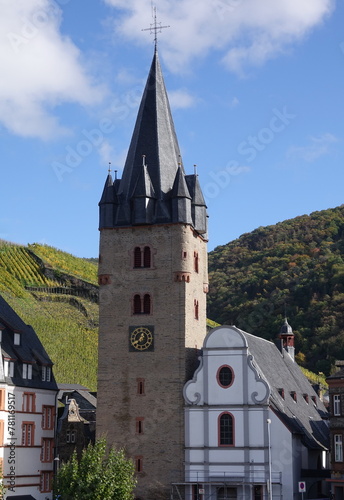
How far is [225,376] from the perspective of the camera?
58.2 metres

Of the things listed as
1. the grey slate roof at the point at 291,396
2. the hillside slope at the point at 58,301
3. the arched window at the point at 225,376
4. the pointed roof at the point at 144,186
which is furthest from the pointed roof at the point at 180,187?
the hillside slope at the point at 58,301

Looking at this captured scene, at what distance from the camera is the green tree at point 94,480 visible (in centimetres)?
4791

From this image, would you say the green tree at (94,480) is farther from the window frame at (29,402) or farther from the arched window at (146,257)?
the arched window at (146,257)

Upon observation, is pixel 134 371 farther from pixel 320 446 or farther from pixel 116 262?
pixel 320 446

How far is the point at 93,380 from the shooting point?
92688 millimetres

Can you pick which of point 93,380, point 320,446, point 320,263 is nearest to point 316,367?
point 320,263

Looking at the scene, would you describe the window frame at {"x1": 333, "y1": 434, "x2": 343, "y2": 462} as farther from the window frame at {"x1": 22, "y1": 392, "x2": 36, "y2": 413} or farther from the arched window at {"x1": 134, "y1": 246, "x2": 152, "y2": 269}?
the window frame at {"x1": 22, "y1": 392, "x2": 36, "y2": 413}

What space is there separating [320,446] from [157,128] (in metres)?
25.9

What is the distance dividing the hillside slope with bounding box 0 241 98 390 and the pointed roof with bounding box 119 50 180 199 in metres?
32.5

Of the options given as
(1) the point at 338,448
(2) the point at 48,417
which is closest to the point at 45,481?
(2) the point at 48,417

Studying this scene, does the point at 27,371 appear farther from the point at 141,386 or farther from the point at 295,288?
the point at 295,288

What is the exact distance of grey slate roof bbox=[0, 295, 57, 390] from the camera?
60.4 meters

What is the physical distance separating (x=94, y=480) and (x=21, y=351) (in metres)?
16.3

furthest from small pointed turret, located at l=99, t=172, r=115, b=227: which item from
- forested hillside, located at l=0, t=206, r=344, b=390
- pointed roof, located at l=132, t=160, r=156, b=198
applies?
forested hillside, located at l=0, t=206, r=344, b=390
